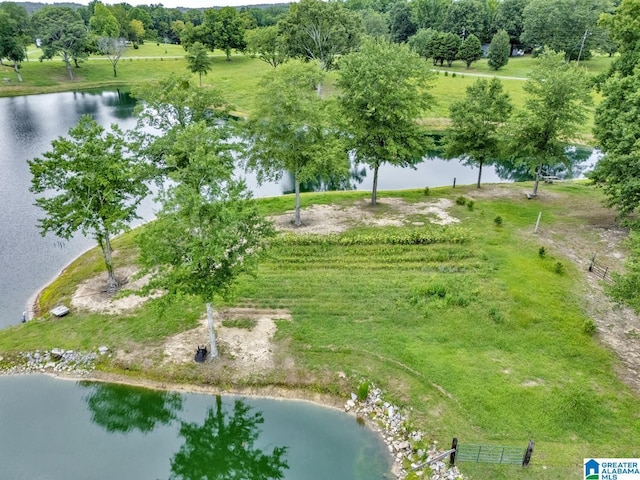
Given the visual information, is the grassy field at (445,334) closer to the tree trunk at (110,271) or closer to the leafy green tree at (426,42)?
the tree trunk at (110,271)

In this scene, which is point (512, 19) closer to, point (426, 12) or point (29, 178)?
point (426, 12)

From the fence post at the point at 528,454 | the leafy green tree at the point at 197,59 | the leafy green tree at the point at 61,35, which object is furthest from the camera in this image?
the leafy green tree at the point at 61,35

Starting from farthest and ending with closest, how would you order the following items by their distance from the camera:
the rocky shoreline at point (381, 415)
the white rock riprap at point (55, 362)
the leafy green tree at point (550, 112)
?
the leafy green tree at point (550, 112), the white rock riprap at point (55, 362), the rocky shoreline at point (381, 415)

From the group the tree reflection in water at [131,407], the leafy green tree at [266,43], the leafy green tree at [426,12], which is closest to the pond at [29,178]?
the tree reflection in water at [131,407]

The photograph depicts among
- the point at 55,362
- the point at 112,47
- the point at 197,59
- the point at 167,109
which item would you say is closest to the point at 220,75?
the point at 197,59

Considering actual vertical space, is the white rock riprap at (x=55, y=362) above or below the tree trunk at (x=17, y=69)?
below

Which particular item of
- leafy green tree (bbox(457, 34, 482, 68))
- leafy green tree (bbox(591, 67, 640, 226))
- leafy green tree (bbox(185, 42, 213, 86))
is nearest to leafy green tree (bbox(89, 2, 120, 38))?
leafy green tree (bbox(185, 42, 213, 86))

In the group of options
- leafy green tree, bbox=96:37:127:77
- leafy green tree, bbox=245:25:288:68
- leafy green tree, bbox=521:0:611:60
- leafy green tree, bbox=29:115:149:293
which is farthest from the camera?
leafy green tree, bbox=96:37:127:77

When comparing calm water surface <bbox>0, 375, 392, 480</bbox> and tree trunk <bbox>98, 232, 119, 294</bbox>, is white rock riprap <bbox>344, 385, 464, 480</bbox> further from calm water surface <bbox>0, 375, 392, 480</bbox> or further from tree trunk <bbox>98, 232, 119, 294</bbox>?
tree trunk <bbox>98, 232, 119, 294</bbox>
